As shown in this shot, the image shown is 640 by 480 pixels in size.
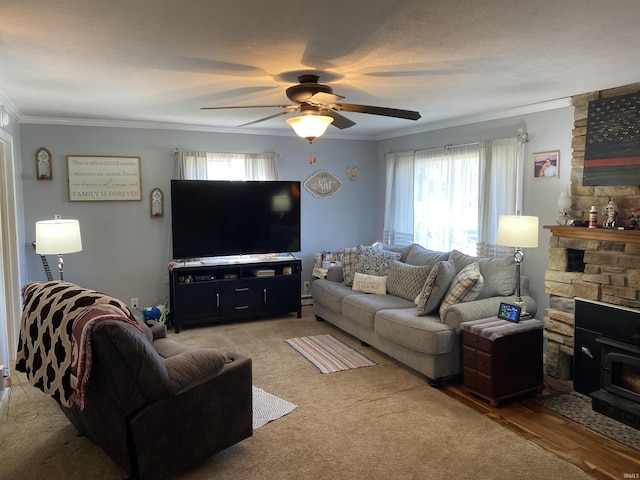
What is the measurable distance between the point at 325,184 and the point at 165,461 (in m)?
4.56

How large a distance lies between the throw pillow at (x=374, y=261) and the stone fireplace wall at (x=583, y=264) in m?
1.66

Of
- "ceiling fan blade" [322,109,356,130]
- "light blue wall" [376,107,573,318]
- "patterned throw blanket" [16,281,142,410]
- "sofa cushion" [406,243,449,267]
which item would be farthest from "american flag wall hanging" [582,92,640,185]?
"patterned throw blanket" [16,281,142,410]

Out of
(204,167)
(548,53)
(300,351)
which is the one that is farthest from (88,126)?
(548,53)

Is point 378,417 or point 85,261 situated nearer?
point 378,417

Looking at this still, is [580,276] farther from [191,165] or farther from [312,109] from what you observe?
[191,165]

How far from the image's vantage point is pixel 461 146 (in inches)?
202

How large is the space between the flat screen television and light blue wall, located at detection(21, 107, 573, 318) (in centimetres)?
39

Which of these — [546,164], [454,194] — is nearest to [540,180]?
[546,164]

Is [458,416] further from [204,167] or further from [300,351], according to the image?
[204,167]

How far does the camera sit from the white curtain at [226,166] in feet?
18.2

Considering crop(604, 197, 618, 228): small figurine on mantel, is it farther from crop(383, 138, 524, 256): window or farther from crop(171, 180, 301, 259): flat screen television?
crop(171, 180, 301, 259): flat screen television

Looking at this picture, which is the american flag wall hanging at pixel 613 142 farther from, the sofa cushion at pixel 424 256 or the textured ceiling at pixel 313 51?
the sofa cushion at pixel 424 256

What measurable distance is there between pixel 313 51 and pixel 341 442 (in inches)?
93.1

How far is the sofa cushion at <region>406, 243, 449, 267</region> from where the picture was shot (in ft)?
15.8
